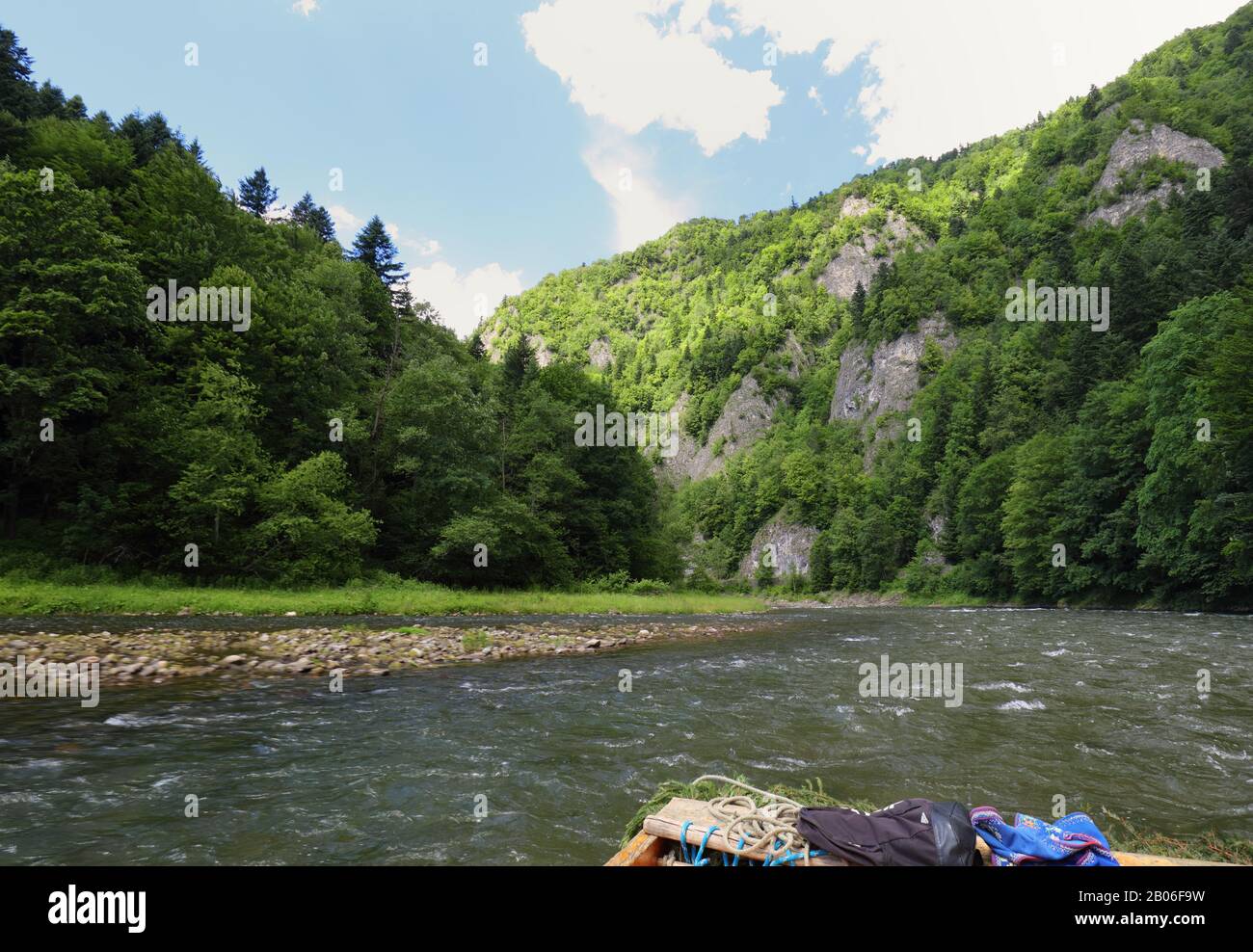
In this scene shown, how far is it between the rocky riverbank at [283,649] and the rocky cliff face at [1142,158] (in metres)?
122

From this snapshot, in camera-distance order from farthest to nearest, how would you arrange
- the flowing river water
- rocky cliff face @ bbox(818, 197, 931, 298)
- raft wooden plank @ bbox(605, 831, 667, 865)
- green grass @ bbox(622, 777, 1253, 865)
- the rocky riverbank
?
rocky cliff face @ bbox(818, 197, 931, 298)
the rocky riverbank
the flowing river water
green grass @ bbox(622, 777, 1253, 865)
raft wooden plank @ bbox(605, 831, 667, 865)

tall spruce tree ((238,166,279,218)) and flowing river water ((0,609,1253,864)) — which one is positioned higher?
tall spruce tree ((238,166,279,218))

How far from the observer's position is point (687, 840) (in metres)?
4.30

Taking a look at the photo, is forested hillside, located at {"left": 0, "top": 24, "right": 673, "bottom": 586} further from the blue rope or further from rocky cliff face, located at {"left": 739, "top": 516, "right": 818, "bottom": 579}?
rocky cliff face, located at {"left": 739, "top": 516, "right": 818, "bottom": 579}

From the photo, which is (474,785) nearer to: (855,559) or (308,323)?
(308,323)

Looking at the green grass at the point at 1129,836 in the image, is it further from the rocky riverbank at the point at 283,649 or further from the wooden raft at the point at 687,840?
the rocky riverbank at the point at 283,649

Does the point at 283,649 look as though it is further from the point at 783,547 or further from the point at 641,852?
the point at 783,547

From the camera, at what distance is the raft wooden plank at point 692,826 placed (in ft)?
13.4

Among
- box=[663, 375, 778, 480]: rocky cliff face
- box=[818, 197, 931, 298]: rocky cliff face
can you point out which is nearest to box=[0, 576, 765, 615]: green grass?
box=[663, 375, 778, 480]: rocky cliff face

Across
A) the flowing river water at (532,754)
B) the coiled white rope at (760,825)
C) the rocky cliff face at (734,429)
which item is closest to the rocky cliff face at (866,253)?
the rocky cliff face at (734,429)

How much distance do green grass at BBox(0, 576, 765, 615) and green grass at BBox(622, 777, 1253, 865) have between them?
23.8 meters

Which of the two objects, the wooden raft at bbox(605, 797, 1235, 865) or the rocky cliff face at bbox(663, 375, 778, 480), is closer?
the wooden raft at bbox(605, 797, 1235, 865)

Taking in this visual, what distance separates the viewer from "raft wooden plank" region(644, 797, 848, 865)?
13.4 feet
